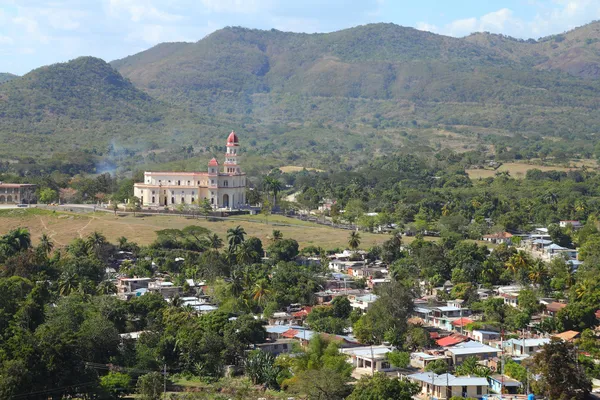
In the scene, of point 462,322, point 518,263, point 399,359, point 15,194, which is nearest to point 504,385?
point 399,359

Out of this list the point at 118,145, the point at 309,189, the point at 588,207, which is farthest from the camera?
the point at 118,145

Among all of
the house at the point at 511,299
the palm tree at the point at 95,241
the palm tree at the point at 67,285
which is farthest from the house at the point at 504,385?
the palm tree at the point at 95,241

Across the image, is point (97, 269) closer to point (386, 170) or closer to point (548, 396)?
point (548, 396)

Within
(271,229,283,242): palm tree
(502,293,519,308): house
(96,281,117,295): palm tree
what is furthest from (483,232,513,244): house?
(96,281,117,295): palm tree

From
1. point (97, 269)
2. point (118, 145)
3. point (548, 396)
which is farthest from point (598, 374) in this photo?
point (118, 145)

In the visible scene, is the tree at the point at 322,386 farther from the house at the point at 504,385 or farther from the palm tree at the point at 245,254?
the palm tree at the point at 245,254

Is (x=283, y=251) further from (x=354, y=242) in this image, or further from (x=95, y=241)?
(x=95, y=241)
